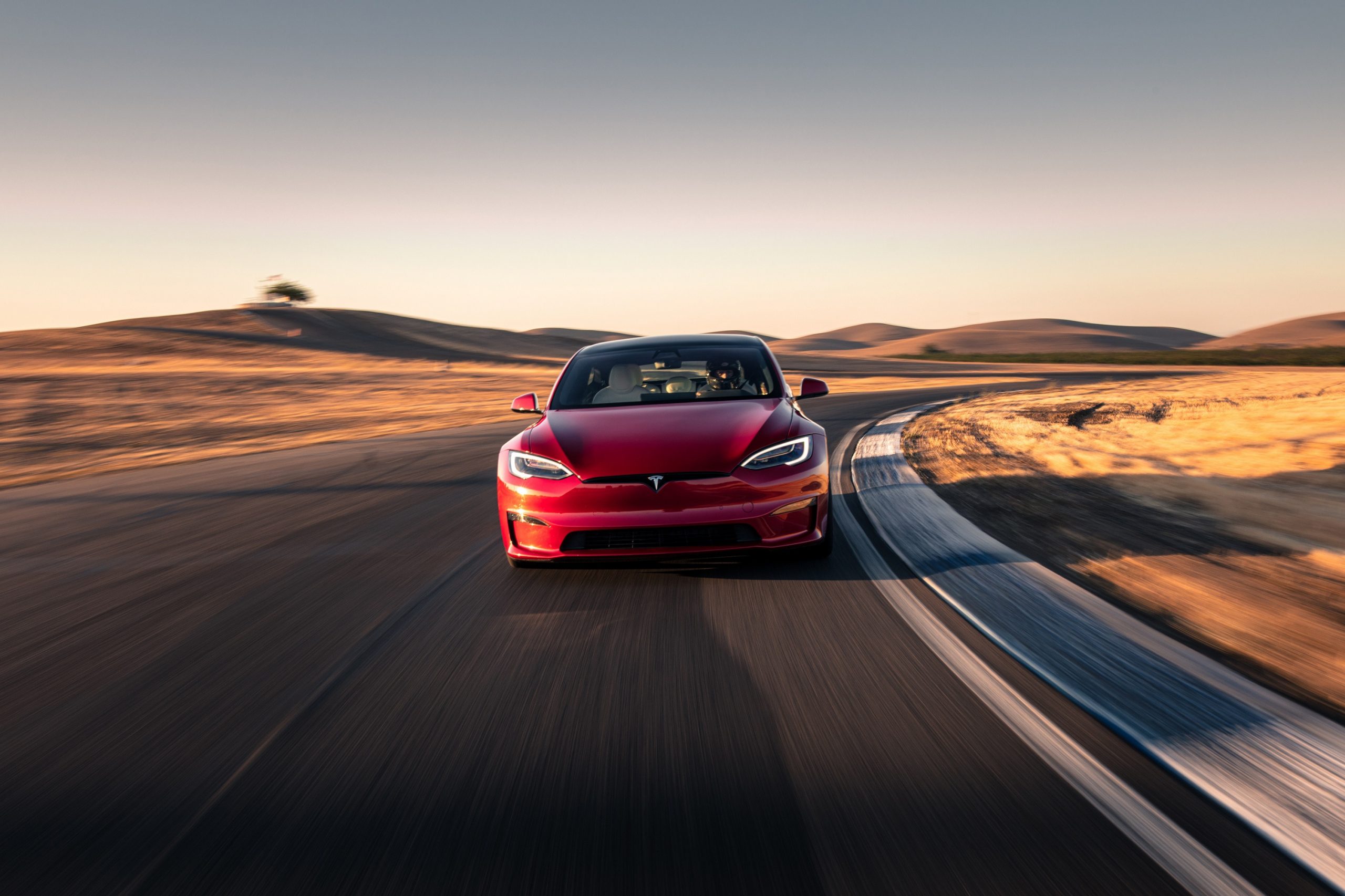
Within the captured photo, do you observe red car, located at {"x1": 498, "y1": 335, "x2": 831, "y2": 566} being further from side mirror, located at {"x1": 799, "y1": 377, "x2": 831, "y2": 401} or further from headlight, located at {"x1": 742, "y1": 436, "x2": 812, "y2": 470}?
side mirror, located at {"x1": 799, "y1": 377, "x2": 831, "y2": 401}

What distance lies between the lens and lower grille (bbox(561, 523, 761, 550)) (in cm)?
493

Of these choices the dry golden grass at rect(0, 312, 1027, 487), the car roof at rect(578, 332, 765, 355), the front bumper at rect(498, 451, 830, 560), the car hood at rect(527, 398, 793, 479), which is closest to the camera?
the front bumper at rect(498, 451, 830, 560)

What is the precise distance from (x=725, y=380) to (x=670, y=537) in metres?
2.09

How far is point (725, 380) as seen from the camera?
6.71m

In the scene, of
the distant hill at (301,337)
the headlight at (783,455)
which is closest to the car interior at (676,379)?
the headlight at (783,455)

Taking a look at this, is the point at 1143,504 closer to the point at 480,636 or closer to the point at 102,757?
the point at 480,636

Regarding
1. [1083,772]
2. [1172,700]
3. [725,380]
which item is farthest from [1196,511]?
[1083,772]

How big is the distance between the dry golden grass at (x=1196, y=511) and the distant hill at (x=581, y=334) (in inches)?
2935

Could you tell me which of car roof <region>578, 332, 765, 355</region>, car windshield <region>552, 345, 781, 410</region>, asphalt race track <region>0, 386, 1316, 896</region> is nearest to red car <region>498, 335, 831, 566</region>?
asphalt race track <region>0, 386, 1316, 896</region>

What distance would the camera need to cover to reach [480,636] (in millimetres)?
4301

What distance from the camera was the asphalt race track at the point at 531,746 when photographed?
2.28 metres

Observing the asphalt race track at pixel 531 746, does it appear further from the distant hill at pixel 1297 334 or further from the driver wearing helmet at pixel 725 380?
the distant hill at pixel 1297 334

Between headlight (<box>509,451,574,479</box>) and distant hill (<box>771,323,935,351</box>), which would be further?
distant hill (<box>771,323,935,351</box>)

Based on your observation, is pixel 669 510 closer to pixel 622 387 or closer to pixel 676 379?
pixel 622 387
